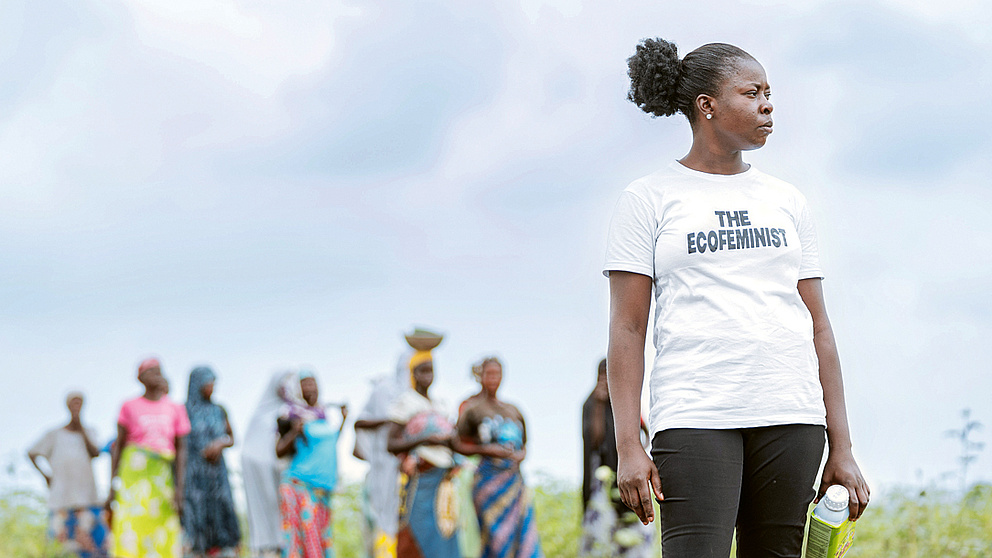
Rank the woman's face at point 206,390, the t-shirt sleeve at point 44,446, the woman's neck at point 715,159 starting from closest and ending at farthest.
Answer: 1. the woman's neck at point 715,159
2. the woman's face at point 206,390
3. the t-shirt sleeve at point 44,446

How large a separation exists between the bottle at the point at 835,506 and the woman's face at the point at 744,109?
0.80 m

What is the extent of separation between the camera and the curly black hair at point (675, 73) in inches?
105

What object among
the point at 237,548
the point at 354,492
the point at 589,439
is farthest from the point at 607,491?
the point at 354,492

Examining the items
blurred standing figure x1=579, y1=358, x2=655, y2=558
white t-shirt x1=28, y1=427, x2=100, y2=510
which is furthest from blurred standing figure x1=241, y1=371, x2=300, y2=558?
blurred standing figure x1=579, y1=358, x2=655, y2=558

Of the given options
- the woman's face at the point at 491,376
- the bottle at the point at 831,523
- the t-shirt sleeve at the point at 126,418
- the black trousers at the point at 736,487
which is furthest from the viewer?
the t-shirt sleeve at the point at 126,418

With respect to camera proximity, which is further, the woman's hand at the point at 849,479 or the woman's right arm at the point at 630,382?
the woman's hand at the point at 849,479

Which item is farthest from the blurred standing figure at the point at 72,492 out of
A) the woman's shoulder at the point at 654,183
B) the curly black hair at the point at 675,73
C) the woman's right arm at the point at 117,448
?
the woman's shoulder at the point at 654,183

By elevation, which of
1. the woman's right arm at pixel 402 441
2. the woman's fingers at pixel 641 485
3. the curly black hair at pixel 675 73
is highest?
the curly black hair at pixel 675 73

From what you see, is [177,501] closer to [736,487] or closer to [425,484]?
[425,484]

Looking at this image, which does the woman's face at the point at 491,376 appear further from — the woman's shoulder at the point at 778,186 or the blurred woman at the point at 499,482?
the woman's shoulder at the point at 778,186

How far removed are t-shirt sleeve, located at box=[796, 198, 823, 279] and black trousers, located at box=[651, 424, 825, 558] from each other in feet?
1.25

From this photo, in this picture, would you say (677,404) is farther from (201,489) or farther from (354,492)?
(354,492)

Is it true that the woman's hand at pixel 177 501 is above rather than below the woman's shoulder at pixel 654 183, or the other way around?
below

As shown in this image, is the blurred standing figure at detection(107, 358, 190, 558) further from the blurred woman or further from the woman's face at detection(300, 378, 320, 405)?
the blurred woman
